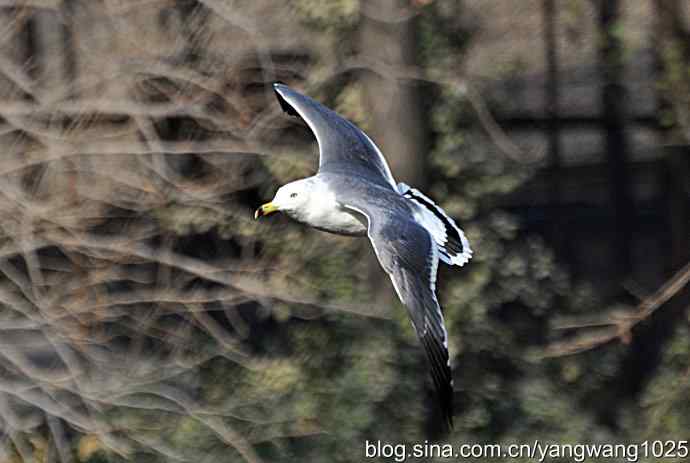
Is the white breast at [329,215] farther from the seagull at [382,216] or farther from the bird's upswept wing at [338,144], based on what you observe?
the bird's upswept wing at [338,144]

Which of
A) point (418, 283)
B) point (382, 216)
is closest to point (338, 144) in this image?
point (382, 216)

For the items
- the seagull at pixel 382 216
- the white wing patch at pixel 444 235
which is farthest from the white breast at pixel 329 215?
the white wing patch at pixel 444 235

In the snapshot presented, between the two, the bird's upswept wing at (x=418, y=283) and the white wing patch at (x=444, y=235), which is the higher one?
the bird's upswept wing at (x=418, y=283)

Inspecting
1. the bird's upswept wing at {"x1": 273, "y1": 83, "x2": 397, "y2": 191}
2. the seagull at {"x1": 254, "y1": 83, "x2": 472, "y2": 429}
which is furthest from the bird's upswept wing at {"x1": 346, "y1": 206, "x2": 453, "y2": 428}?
the bird's upswept wing at {"x1": 273, "y1": 83, "x2": 397, "y2": 191}

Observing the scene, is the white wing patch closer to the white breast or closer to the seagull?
the seagull

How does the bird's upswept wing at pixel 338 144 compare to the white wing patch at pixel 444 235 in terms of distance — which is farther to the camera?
the bird's upswept wing at pixel 338 144

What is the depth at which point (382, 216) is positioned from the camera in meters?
2.86

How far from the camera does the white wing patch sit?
303 cm

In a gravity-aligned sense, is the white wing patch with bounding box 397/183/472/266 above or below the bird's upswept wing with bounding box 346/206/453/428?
below

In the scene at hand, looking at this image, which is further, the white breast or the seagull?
the white breast

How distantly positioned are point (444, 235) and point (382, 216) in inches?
11.7

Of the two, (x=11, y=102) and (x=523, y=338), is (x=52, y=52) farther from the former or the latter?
(x=523, y=338)

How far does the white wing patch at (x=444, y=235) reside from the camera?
9.95ft

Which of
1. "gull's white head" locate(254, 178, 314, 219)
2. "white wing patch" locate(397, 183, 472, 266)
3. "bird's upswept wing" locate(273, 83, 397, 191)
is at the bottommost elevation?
"white wing patch" locate(397, 183, 472, 266)
